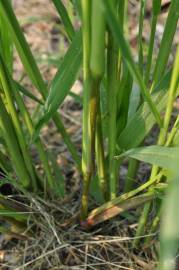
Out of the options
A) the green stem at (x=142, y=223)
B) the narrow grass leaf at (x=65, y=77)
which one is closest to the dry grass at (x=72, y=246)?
the green stem at (x=142, y=223)

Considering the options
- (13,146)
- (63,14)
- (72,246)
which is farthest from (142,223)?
(63,14)

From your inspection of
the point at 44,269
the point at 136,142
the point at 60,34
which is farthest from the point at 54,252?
the point at 60,34

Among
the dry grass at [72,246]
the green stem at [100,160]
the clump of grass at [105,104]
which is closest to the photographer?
the clump of grass at [105,104]

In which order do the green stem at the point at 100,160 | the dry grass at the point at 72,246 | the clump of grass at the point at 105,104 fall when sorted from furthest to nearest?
1. the dry grass at the point at 72,246
2. the green stem at the point at 100,160
3. the clump of grass at the point at 105,104

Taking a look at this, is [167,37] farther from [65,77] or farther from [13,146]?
[13,146]

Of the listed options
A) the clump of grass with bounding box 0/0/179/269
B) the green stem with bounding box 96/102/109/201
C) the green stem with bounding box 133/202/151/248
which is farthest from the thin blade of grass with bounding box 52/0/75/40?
the green stem with bounding box 133/202/151/248

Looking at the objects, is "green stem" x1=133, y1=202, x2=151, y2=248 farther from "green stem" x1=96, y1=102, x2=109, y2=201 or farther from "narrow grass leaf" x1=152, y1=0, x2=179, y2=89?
"narrow grass leaf" x1=152, y1=0, x2=179, y2=89

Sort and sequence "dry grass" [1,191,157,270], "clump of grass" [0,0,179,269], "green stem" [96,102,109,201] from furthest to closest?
"dry grass" [1,191,157,270] → "green stem" [96,102,109,201] → "clump of grass" [0,0,179,269]

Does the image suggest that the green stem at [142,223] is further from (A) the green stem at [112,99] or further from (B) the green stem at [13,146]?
(B) the green stem at [13,146]
